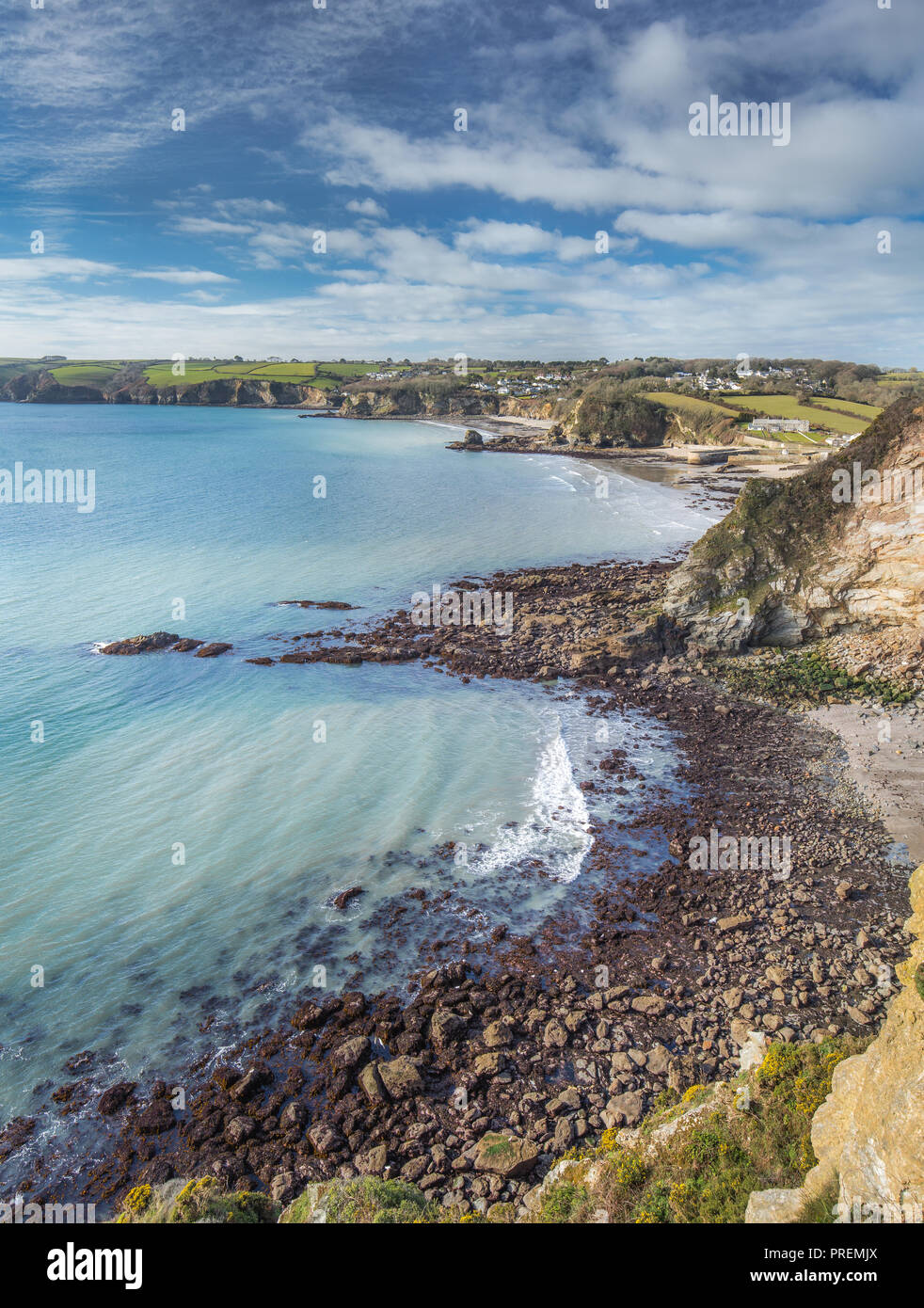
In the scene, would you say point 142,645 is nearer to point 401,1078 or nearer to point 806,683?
point 401,1078

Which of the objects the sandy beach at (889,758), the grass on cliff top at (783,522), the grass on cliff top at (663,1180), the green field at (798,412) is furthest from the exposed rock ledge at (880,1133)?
the green field at (798,412)

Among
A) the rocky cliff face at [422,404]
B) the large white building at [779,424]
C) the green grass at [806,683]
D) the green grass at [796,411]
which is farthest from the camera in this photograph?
the rocky cliff face at [422,404]

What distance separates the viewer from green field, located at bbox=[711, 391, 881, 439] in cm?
9369

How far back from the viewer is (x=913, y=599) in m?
25.2

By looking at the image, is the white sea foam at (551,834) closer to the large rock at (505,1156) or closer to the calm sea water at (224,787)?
the calm sea water at (224,787)

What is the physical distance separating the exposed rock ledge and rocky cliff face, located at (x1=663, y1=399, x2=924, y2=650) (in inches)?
881

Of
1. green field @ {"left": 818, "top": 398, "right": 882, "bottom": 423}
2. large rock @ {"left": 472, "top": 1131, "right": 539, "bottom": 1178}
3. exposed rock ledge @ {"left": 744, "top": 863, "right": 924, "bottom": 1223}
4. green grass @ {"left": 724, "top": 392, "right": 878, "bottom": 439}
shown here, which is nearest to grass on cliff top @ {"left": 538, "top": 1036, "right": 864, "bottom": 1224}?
exposed rock ledge @ {"left": 744, "top": 863, "right": 924, "bottom": 1223}

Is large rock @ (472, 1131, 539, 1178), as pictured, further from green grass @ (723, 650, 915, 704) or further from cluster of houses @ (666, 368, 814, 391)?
cluster of houses @ (666, 368, 814, 391)

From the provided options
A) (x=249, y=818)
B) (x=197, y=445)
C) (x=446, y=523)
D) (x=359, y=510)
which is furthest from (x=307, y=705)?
(x=197, y=445)

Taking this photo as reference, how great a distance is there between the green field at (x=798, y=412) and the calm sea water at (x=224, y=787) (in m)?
64.7

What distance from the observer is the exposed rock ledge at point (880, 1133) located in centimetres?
557

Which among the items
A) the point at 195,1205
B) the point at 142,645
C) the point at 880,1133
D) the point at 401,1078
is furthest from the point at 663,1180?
the point at 142,645

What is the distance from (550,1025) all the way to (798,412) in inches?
4504
